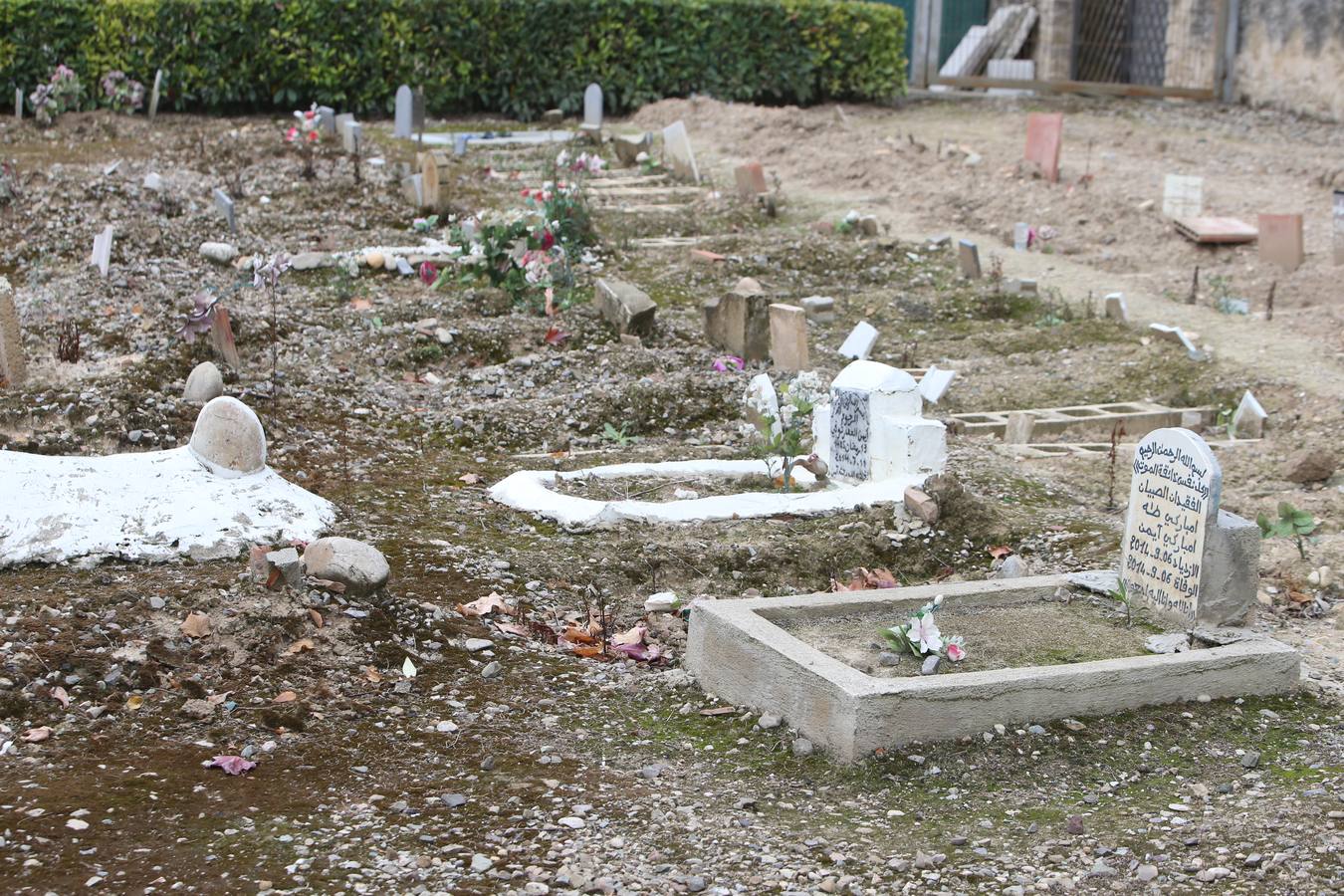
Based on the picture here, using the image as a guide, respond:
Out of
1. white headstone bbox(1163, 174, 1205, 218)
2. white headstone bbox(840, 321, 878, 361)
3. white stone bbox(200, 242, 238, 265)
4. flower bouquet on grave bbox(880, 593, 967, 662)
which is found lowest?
flower bouquet on grave bbox(880, 593, 967, 662)

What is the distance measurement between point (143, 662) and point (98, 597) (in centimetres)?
52

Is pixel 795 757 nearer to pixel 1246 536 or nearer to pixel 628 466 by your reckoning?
pixel 1246 536

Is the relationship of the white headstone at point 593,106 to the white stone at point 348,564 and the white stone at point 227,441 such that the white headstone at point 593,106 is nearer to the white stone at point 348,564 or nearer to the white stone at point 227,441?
the white stone at point 227,441

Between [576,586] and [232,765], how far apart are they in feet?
6.15

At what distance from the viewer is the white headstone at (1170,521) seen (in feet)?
17.1

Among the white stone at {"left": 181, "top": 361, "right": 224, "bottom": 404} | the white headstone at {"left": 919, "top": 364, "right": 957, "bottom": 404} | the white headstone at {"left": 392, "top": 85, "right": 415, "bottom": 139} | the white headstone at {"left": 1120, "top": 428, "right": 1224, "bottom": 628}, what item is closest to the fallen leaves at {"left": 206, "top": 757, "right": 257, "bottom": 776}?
the white headstone at {"left": 1120, "top": 428, "right": 1224, "bottom": 628}

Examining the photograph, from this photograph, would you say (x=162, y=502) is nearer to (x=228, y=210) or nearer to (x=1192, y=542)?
(x=1192, y=542)

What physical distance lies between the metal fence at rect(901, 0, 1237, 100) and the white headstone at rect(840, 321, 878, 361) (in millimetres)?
13010

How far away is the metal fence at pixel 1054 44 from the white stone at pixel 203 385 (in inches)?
618

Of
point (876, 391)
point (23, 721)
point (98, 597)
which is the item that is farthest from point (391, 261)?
point (23, 721)

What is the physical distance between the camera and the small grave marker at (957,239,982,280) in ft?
37.4

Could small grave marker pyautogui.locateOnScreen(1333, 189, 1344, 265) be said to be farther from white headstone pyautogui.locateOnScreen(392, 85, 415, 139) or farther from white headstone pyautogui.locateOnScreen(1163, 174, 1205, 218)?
white headstone pyautogui.locateOnScreen(392, 85, 415, 139)

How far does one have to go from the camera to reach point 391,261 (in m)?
11.0

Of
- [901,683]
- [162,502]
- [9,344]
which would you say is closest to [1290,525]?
[901,683]
